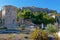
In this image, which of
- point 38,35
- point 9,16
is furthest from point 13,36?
point 9,16

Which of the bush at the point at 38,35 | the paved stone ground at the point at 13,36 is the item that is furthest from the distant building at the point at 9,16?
the bush at the point at 38,35

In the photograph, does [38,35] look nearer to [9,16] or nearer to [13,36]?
[13,36]

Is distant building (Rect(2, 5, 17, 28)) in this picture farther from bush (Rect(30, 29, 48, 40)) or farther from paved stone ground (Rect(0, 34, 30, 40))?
bush (Rect(30, 29, 48, 40))

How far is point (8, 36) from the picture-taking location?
1198 centimetres

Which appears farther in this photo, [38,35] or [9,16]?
[9,16]

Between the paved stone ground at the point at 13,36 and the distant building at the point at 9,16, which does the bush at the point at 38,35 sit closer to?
the paved stone ground at the point at 13,36

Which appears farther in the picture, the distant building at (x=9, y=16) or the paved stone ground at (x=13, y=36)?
the distant building at (x=9, y=16)

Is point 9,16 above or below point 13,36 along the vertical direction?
above

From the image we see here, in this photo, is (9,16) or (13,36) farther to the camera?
(9,16)

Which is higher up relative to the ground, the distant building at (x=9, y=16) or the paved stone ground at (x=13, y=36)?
the distant building at (x=9, y=16)

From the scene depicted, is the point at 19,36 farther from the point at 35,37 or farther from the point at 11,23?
the point at 11,23

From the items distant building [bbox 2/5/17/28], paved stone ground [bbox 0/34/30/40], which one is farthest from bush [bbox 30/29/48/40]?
distant building [bbox 2/5/17/28]

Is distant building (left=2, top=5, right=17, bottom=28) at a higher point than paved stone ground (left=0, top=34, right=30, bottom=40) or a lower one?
higher

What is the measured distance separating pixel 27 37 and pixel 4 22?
449 inches
